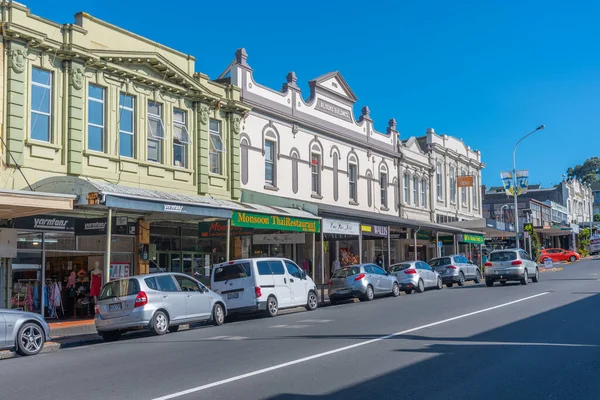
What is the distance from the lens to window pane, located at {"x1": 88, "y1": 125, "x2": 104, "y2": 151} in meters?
19.8

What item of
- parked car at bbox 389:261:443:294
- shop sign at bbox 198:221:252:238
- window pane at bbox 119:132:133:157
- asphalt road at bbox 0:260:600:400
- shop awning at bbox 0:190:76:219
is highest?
window pane at bbox 119:132:133:157

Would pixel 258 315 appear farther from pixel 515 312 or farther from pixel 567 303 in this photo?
pixel 567 303

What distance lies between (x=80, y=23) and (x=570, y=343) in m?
16.0

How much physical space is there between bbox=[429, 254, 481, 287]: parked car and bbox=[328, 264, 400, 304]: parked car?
7312 mm

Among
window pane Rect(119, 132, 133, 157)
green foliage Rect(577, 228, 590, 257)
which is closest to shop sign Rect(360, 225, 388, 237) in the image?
window pane Rect(119, 132, 133, 157)

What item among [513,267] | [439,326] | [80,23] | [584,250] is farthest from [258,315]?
[584,250]

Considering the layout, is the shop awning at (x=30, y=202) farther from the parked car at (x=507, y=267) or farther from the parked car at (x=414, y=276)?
the parked car at (x=507, y=267)

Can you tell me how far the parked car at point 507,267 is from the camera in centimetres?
2728

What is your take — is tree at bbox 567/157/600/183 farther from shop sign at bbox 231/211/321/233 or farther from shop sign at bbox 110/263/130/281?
shop sign at bbox 110/263/130/281

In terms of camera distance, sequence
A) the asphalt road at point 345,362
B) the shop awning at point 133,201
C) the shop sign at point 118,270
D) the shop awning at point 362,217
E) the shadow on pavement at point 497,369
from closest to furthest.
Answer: the shadow on pavement at point 497,369, the asphalt road at point 345,362, the shop awning at point 133,201, the shop sign at point 118,270, the shop awning at point 362,217

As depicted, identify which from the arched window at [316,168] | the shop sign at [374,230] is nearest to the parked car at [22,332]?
the shop sign at [374,230]

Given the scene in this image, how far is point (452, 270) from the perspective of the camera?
30.7 meters

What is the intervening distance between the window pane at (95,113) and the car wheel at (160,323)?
759 centimetres

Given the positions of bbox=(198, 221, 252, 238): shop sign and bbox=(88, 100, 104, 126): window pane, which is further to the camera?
bbox=(198, 221, 252, 238): shop sign
